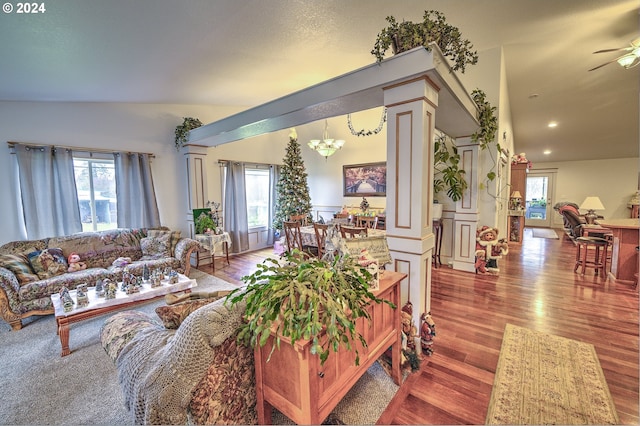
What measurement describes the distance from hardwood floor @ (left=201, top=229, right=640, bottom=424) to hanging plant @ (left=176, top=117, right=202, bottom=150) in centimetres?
252

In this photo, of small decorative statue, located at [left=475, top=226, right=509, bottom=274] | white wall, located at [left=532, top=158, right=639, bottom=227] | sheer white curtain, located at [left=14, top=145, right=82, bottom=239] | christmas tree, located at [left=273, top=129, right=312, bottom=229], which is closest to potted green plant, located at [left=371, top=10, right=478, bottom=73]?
small decorative statue, located at [left=475, top=226, right=509, bottom=274]

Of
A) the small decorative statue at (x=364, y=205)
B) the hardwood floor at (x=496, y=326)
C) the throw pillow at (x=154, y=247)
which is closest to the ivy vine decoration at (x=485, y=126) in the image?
the hardwood floor at (x=496, y=326)

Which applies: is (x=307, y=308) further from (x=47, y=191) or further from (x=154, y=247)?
(x=47, y=191)

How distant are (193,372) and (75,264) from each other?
135 inches

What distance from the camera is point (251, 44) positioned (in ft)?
8.86

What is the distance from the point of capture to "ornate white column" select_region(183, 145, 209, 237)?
495cm

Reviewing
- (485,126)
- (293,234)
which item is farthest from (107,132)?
(485,126)

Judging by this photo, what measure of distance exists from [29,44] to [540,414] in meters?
4.52

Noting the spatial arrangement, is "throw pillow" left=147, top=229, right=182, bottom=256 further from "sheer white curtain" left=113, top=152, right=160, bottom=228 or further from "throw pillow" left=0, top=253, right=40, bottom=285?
"throw pillow" left=0, top=253, right=40, bottom=285

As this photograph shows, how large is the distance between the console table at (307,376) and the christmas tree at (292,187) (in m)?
4.65

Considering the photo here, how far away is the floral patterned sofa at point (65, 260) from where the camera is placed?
2783 millimetres

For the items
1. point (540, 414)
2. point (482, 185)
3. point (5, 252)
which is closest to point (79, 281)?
point (5, 252)

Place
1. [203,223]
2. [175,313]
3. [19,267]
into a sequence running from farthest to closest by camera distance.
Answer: [203,223] → [19,267] → [175,313]

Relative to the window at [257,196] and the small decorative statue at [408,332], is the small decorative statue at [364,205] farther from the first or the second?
the small decorative statue at [408,332]
